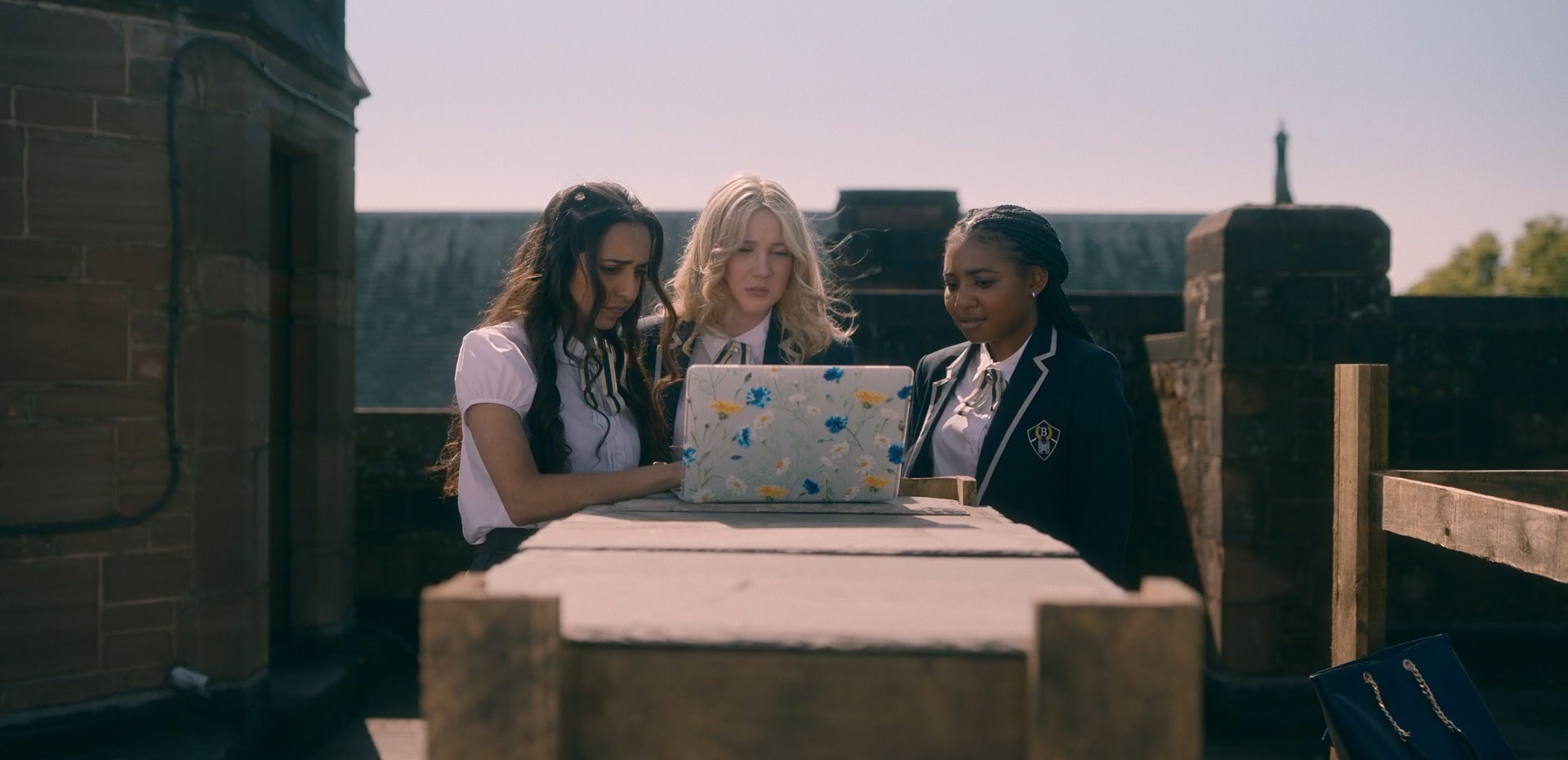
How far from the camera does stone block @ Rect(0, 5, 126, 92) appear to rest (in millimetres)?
4117

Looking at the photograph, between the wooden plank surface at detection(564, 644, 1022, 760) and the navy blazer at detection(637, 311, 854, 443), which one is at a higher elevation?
the navy blazer at detection(637, 311, 854, 443)

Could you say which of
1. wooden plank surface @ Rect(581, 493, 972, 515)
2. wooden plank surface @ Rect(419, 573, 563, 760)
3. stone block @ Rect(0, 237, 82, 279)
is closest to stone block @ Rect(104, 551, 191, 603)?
stone block @ Rect(0, 237, 82, 279)

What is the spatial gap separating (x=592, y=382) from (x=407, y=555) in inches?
157

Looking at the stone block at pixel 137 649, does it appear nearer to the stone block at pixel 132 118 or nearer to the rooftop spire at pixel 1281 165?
the stone block at pixel 132 118

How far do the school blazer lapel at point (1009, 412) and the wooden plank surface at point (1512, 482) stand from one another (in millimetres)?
814

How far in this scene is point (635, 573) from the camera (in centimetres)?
140

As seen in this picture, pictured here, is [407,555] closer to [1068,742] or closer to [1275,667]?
[1275,667]

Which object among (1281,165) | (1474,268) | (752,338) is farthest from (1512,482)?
(1474,268)

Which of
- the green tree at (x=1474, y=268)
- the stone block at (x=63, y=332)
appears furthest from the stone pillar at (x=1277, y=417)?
the green tree at (x=1474, y=268)

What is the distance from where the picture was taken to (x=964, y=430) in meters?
3.11

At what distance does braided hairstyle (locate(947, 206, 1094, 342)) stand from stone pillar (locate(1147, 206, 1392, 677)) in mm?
2581

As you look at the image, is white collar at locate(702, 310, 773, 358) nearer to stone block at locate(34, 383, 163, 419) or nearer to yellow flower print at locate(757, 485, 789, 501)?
yellow flower print at locate(757, 485, 789, 501)

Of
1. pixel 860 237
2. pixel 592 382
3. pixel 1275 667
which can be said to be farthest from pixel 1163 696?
pixel 860 237

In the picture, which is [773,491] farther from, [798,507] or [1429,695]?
[1429,695]
